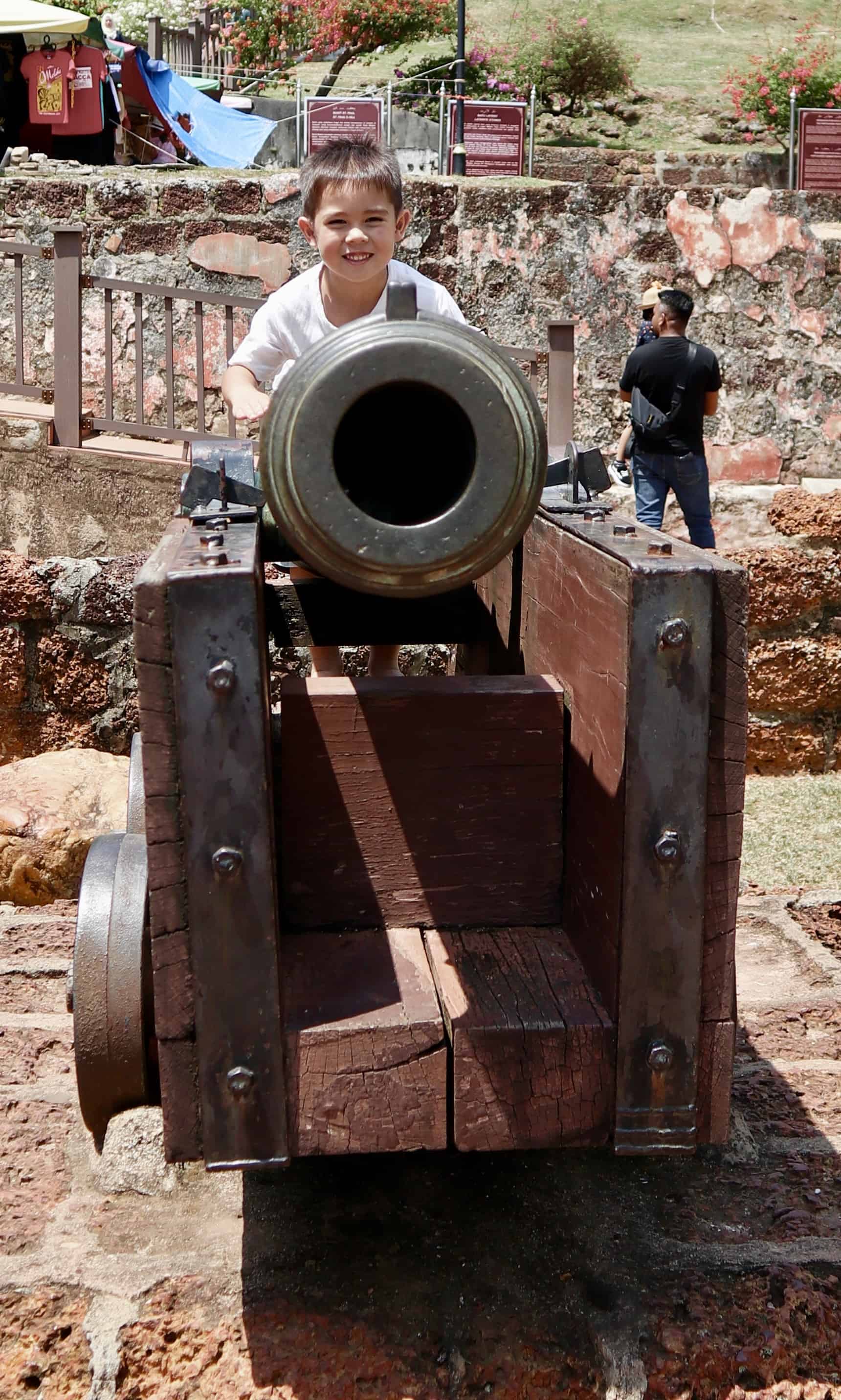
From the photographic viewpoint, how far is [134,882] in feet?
6.54

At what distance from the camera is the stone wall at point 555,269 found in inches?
298

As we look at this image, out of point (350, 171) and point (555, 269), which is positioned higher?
point (555, 269)

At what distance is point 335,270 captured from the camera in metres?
2.36

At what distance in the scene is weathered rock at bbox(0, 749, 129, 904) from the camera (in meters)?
3.66

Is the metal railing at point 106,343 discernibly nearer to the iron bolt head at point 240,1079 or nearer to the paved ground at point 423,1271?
the paved ground at point 423,1271

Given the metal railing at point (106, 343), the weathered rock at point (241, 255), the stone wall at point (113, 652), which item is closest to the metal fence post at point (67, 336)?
the metal railing at point (106, 343)

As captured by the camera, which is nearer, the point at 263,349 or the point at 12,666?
the point at 263,349

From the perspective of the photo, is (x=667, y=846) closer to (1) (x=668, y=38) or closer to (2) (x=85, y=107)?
(2) (x=85, y=107)

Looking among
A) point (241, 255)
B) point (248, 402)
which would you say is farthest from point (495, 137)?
point (248, 402)

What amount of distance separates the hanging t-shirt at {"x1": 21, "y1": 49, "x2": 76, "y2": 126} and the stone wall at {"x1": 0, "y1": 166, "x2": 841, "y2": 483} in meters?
3.95

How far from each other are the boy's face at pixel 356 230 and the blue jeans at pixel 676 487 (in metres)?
3.57

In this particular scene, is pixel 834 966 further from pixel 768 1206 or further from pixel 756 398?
pixel 756 398

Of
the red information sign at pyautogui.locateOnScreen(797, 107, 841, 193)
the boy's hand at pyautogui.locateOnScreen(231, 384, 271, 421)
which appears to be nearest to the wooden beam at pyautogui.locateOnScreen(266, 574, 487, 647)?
the boy's hand at pyautogui.locateOnScreen(231, 384, 271, 421)

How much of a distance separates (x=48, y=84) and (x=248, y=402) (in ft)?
36.2
